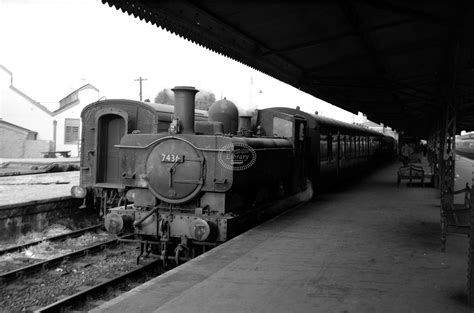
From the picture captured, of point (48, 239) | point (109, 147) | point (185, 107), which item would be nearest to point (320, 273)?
point (185, 107)

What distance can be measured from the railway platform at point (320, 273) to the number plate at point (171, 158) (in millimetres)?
1610

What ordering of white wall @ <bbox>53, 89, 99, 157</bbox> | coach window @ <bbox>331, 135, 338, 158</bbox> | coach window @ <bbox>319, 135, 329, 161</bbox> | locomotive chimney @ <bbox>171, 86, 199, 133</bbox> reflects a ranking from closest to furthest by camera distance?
1. locomotive chimney @ <bbox>171, 86, 199, 133</bbox>
2. coach window @ <bbox>319, 135, 329, 161</bbox>
3. coach window @ <bbox>331, 135, 338, 158</bbox>
4. white wall @ <bbox>53, 89, 99, 157</bbox>

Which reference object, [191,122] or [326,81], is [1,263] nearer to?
[191,122]

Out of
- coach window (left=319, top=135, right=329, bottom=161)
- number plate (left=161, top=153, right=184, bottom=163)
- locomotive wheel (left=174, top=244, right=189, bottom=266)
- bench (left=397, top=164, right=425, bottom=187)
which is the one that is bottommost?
locomotive wheel (left=174, top=244, right=189, bottom=266)

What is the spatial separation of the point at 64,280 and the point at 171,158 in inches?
110

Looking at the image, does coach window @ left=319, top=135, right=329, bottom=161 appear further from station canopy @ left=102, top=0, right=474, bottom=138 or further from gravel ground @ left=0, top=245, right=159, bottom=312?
gravel ground @ left=0, top=245, right=159, bottom=312

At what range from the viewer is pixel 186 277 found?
513 cm

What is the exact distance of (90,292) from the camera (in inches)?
257

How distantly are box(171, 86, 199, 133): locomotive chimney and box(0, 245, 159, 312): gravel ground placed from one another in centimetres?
273

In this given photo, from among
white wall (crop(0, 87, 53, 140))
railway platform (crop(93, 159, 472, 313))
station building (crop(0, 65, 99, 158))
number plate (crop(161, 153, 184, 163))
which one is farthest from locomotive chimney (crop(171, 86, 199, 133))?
white wall (crop(0, 87, 53, 140))

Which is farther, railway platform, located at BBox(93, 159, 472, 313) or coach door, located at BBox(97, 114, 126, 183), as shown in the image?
coach door, located at BBox(97, 114, 126, 183)

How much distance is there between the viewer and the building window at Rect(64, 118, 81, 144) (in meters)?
37.3

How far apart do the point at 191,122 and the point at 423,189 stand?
34.1ft

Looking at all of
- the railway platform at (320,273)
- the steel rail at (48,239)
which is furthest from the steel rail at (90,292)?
the steel rail at (48,239)
